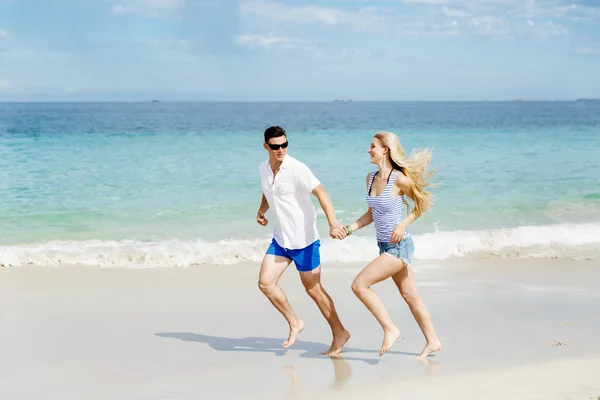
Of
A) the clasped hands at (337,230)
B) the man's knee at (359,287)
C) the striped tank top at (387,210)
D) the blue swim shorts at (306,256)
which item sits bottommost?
the man's knee at (359,287)

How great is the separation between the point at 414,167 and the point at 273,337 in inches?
84.1

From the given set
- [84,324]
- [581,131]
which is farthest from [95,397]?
[581,131]

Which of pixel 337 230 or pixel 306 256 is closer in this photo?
pixel 337 230

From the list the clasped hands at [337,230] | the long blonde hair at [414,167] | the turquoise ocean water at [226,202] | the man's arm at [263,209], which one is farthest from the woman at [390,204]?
the turquoise ocean water at [226,202]

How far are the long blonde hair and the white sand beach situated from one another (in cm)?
118

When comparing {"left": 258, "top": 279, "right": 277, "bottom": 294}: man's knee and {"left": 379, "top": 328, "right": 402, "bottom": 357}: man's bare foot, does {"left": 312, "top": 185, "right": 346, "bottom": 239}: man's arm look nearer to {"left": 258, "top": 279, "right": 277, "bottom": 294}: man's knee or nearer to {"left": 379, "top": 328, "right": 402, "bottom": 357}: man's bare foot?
{"left": 258, "top": 279, "right": 277, "bottom": 294}: man's knee

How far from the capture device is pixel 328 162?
87.1 ft

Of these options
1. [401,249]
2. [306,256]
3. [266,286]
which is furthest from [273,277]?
[401,249]

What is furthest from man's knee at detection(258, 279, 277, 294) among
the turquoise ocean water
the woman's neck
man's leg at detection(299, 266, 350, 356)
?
the turquoise ocean water

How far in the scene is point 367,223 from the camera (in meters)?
6.09

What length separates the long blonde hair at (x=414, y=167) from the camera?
5805mm

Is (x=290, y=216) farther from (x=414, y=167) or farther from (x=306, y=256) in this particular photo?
(x=414, y=167)

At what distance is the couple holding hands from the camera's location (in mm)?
5816

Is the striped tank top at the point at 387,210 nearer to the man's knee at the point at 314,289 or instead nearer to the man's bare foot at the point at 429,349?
the man's knee at the point at 314,289
